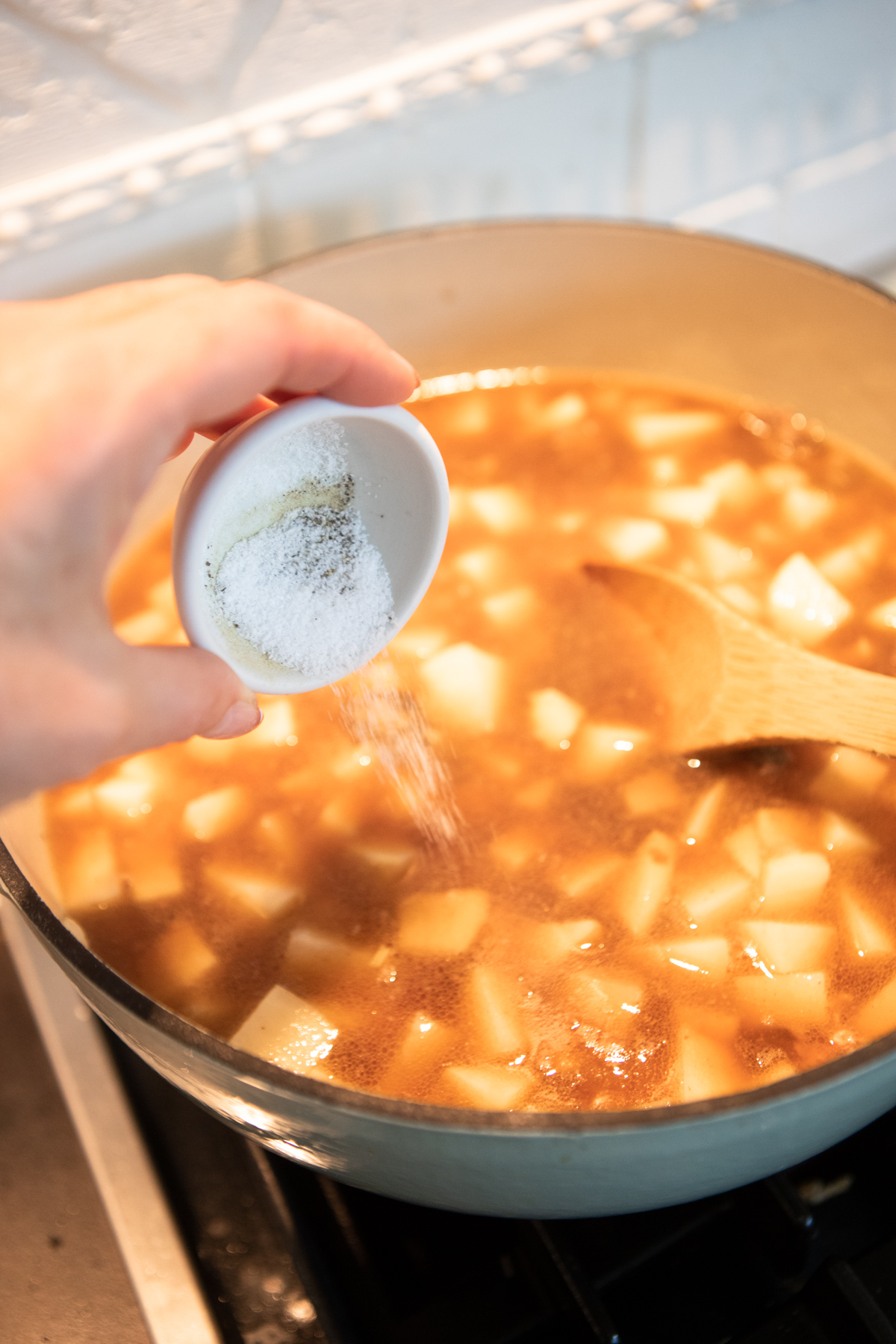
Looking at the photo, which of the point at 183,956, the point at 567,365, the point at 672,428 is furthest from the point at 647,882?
the point at 567,365

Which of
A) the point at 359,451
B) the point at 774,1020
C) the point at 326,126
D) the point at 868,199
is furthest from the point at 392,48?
the point at 774,1020

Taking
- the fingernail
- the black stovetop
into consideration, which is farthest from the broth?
the fingernail

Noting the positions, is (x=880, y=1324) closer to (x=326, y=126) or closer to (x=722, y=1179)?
(x=722, y=1179)

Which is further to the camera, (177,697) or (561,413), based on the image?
(561,413)

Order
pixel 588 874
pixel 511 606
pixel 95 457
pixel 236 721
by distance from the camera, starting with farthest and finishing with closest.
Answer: pixel 511 606 < pixel 588 874 < pixel 236 721 < pixel 95 457

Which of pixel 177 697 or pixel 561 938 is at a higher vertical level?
pixel 177 697

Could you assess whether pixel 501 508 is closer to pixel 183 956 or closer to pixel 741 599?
pixel 741 599

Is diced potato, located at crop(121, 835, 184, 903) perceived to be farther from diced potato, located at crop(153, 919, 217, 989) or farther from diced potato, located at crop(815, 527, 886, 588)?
diced potato, located at crop(815, 527, 886, 588)
